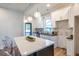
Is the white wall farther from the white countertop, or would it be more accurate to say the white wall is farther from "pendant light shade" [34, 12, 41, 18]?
"pendant light shade" [34, 12, 41, 18]

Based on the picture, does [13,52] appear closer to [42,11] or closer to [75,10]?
[42,11]

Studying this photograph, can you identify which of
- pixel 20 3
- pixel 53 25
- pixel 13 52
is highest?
pixel 20 3

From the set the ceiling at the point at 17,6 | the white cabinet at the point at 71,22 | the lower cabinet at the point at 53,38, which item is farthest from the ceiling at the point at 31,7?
the lower cabinet at the point at 53,38

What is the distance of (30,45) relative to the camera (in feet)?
6.02

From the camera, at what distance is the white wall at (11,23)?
1.79 m

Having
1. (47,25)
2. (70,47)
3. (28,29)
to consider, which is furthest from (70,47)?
(28,29)

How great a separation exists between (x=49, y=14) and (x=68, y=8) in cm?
34

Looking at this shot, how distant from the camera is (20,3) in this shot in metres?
1.79

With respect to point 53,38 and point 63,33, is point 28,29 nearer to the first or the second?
point 53,38

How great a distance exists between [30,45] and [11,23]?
1.70ft

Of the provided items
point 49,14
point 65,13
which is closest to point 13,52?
point 49,14

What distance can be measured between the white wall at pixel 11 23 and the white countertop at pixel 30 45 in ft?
0.42

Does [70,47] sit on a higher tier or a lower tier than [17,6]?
lower

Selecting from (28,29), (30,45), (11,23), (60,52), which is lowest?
(60,52)
